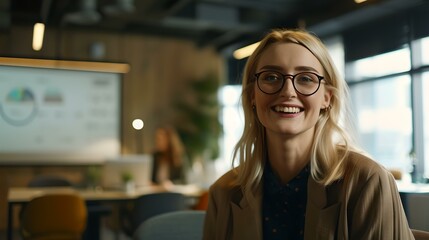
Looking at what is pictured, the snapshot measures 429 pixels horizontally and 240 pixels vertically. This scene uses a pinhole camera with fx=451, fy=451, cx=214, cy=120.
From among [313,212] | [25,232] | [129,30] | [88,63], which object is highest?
[129,30]

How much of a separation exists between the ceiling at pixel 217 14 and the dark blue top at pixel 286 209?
4616 millimetres

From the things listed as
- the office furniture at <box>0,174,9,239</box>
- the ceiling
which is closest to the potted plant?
the ceiling

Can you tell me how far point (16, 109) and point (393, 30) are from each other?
4354 mm

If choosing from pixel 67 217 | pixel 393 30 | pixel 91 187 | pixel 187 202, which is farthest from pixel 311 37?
pixel 393 30

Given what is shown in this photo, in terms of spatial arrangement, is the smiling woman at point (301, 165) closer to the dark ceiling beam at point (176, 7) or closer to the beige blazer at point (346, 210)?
the beige blazer at point (346, 210)

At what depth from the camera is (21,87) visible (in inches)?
141

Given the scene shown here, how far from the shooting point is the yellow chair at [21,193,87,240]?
12.3 ft

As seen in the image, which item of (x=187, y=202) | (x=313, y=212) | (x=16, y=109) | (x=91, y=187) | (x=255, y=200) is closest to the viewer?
(x=313, y=212)

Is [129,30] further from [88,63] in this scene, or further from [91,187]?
[91,187]

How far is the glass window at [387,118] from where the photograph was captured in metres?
5.74

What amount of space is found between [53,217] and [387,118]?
4.46 meters

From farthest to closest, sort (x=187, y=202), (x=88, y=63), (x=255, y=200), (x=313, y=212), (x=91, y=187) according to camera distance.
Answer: (x=88, y=63) → (x=91, y=187) → (x=187, y=202) → (x=255, y=200) → (x=313, y=212)

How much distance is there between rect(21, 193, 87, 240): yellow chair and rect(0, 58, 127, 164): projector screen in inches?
19.1

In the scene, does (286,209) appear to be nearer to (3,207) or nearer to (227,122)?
(3,207)
